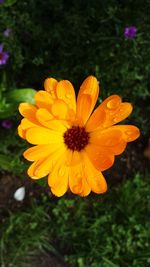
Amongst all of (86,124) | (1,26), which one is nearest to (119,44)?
(1,26)

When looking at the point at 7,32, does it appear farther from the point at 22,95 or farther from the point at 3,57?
the point at 22,95

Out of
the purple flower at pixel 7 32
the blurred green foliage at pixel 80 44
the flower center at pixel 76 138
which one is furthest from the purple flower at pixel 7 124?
the flower center at pixel 76 138

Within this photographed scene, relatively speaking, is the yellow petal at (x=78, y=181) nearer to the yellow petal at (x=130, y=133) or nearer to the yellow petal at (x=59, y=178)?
the yellow petal at (x=59, y=178)

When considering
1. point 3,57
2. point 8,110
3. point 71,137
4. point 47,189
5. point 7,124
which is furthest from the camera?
point 47,189

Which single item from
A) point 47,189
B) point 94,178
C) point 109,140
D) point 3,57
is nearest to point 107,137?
point 109,140

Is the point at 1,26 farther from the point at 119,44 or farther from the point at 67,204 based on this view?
the point at 67,204
